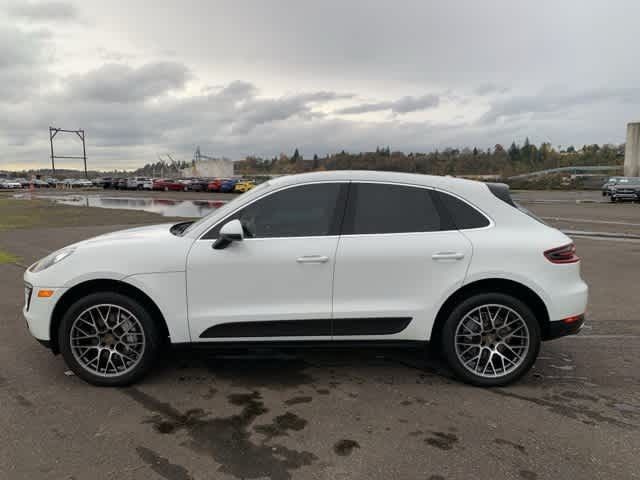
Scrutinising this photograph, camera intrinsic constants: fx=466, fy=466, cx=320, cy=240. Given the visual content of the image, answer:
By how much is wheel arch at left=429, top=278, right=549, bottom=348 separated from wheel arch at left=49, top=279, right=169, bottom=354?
91.0 inches

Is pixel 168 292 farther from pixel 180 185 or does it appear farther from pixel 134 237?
pixel 180 185

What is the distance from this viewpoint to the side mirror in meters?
3.58

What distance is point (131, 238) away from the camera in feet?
13.0

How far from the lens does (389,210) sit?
3.87 metres

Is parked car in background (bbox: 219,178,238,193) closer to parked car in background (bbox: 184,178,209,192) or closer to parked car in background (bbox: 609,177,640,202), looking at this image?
parked car in background (bbox: 184,178,209,192)

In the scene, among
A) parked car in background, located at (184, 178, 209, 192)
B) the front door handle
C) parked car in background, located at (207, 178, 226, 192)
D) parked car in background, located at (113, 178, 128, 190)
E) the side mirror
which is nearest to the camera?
the side mirror

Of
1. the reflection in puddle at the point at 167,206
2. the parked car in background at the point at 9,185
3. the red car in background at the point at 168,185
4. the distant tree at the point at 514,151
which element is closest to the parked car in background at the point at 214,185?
the red car in background at the point at 168,185

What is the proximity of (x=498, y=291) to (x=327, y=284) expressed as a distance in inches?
56.2

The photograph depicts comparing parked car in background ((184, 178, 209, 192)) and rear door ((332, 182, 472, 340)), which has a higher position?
parked car in background ((184, 178, 209, 192))

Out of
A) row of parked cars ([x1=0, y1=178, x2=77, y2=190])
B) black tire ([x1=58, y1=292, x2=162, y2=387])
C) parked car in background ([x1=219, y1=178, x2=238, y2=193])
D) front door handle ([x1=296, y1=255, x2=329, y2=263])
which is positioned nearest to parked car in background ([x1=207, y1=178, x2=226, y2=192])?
parked car in background ([x1=219, y1=178, x2=238, y2=193])

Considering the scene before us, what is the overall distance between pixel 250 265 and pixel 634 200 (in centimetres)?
3406

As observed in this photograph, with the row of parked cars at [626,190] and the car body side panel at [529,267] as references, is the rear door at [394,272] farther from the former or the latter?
the row of parked cars at [626,190]

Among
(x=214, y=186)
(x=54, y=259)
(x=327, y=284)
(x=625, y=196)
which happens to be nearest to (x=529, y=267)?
(x=327, y=284)

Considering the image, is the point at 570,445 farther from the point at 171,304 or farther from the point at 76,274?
the point at 76,274
